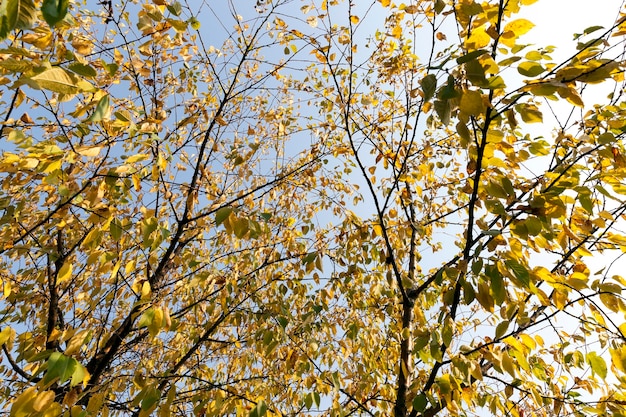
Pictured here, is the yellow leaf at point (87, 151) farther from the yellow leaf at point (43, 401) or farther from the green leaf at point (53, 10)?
the yellow leaf at point (43, 401)

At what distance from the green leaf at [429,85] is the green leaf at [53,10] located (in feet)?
2.98

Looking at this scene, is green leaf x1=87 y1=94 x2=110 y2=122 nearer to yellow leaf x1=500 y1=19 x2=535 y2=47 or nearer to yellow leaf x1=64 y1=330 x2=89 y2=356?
yellow leaf x1=64 y1=330 x2=89 y2=356

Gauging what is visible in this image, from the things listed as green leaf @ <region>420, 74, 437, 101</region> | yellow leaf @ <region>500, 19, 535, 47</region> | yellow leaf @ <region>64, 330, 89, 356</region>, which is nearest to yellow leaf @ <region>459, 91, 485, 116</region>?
green leaf @ <region>420, 74, 437, 101</region>

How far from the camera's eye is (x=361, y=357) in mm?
3385

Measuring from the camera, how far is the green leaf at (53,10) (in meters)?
0.79

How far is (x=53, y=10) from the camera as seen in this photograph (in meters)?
0.80

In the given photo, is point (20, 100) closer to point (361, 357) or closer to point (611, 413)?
point (361, 357)

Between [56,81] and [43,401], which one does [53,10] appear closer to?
[56,81]

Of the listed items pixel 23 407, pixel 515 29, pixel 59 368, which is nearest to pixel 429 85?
pixel 515 29

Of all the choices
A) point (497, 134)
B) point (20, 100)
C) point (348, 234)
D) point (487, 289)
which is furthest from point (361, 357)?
point (20, 100)

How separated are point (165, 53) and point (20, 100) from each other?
1.10 metres

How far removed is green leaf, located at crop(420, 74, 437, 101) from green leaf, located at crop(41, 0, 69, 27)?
0.91m

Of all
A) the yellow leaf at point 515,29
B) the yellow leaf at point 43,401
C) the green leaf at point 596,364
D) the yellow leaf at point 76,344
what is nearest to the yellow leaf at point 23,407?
the yellow leaf at point 43,401

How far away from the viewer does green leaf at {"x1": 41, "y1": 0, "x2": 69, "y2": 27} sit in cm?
79
